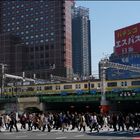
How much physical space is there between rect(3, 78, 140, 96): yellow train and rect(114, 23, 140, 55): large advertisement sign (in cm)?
1002

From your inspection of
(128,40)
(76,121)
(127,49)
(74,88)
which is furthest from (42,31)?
(76,121)

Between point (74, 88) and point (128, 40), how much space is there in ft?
47.5

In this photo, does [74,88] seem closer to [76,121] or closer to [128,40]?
[128,40]

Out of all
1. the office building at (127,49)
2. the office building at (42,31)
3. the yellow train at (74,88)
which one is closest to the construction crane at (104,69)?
the yellow train at (74,88)

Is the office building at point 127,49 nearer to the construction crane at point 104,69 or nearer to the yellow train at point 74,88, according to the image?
the yellow train at point 74,88

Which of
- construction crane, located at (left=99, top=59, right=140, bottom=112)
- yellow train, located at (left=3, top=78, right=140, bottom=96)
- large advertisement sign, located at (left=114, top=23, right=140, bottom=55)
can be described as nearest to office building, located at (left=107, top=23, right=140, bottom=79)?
large advertisement sign, located at (left=114, top=23, right=140, bottom=55)

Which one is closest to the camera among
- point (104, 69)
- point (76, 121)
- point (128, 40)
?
point (76, 121)

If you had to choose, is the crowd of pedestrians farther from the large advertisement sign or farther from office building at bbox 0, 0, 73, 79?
office building at bbox 0, 0, 73, 79

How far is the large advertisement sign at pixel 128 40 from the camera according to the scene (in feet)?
252

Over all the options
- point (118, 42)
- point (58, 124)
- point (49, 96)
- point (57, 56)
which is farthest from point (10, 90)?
point (57, 56)

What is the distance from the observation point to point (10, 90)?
87.3 meters

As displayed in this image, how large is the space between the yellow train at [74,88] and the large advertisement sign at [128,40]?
10.0 m

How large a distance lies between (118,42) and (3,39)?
91.6m

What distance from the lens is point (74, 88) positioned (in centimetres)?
7675
